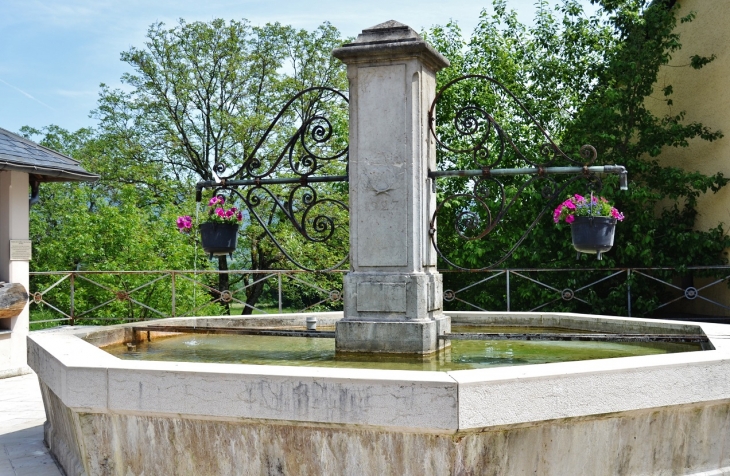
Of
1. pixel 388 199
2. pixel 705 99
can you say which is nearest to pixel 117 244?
pixel 705 99

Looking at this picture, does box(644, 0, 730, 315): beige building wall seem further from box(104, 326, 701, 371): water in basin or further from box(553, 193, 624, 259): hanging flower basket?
box(553, 193, 624, 259): hanging flower basket

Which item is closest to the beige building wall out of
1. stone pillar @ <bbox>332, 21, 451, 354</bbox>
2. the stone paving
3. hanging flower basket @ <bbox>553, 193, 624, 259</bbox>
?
hanging flower basket @ <bbox>553, 193, 624, 259</bbox>

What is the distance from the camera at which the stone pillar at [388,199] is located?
535 centimetres

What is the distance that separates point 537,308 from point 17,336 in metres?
8.35

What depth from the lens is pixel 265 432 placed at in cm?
393

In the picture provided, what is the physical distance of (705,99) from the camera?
14.1 meters

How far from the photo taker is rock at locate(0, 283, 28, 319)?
30.7 feet

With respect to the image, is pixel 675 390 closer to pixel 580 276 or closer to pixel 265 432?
pixel 265 432

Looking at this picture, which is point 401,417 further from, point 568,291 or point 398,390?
point 568,291

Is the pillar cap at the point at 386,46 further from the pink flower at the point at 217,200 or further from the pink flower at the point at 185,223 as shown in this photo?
the pink flower at the point at 185,223

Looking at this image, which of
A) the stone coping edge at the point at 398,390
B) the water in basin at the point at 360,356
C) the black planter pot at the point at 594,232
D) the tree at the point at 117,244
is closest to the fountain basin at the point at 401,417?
the stone coping edge at the point at 398,390

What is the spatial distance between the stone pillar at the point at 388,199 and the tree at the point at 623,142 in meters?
8.48

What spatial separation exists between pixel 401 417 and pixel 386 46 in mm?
2747

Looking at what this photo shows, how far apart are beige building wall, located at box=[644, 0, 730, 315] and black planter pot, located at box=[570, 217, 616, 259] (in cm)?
879
